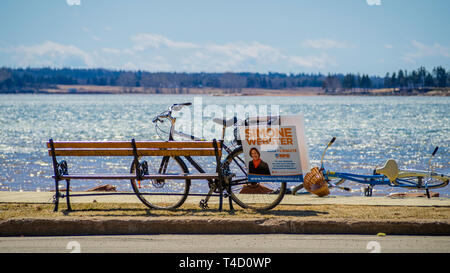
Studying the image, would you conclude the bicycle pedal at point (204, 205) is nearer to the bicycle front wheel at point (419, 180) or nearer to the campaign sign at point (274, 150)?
the campaign sign at point (274, 150)

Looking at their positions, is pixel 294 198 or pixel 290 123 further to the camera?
pixel 294 198

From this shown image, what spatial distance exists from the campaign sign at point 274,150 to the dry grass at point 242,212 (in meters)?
0.49

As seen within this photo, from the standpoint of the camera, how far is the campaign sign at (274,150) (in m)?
7.98

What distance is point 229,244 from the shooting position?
21.5 feet

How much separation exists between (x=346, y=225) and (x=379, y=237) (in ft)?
1.27

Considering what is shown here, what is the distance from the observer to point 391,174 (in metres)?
11.2

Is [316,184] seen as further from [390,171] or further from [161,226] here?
[390,171]

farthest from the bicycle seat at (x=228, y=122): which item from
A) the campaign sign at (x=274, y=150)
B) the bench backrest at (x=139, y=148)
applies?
the bench backrest at (x=139, y=148)

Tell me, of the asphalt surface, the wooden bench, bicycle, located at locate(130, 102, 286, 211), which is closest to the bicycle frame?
bicycle, located at locate(130, 102, 286, 211)

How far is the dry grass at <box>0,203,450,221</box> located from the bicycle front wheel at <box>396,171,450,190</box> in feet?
11.2

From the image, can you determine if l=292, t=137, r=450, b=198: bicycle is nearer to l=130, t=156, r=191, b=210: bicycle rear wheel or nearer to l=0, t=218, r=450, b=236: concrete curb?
l=130, t=156, r=191, b=210: bicycle rear wheel

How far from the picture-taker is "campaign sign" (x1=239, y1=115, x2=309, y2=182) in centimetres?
798
